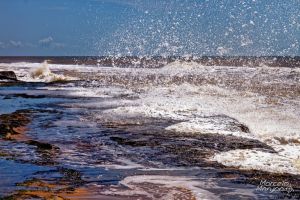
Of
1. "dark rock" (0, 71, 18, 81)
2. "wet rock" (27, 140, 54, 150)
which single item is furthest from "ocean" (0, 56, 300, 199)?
"dark rock" (0, 71, 18, 81)

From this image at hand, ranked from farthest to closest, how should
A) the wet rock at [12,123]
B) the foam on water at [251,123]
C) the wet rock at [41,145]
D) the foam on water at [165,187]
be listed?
the wet rock at [12,123] < the wet rock at [41,145] < the foam on water at [251,123] < the foam on water at [165,187]

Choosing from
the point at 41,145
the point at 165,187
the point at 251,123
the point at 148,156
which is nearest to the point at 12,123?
the point at 41,145

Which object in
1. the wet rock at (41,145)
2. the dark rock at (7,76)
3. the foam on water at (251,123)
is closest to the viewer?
the foam on water at (251,123)

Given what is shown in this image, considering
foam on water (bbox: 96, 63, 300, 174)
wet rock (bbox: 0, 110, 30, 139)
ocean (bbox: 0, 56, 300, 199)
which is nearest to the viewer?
ocean (bbox: 0, 56, 300, 199)

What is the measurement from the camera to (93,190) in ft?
20.0

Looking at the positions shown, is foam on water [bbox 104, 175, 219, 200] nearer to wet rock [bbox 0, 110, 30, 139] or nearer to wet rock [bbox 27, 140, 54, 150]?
wet rock [bbox 27, 140, 54, 150]

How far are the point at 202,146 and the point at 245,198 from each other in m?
3.70

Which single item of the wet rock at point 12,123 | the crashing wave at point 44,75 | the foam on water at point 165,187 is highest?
the crashing wave at point 44,75

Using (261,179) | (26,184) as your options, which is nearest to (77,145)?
(26,184)

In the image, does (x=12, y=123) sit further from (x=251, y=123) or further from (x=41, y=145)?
(x=251, y=123)

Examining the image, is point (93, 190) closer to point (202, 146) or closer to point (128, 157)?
point (128, 157)

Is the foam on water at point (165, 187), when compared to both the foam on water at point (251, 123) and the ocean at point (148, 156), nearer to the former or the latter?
the ocean at point (148, 156)

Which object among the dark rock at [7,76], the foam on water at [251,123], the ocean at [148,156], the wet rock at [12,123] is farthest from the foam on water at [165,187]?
the dark rock at [7,76]

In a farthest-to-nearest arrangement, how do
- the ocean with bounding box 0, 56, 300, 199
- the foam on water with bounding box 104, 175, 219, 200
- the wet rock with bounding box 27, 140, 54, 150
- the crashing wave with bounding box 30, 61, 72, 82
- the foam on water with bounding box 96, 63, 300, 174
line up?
the crashing wave with bounding box 30, 61, 72, 82 → the wet rock with bounding box 27, 140, 54, 150 → the foam on water with bounding box 96, 63, 300, 174 → the ocean with bounding box 0, 56, 300, 199 → the foam on water with bounding box 104, 175, 219, 200
